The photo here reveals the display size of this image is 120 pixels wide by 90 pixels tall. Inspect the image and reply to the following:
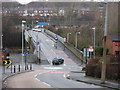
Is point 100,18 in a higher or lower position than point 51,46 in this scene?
higher

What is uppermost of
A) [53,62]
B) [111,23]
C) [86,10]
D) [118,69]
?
[86,10]

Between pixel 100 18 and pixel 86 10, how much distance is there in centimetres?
3402

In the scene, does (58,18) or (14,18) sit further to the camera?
(58,18)

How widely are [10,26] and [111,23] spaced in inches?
1340

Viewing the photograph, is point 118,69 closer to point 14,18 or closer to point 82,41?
point 82,41

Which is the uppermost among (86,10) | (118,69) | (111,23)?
(86,10)

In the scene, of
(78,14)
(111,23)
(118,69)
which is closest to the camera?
(118,69)

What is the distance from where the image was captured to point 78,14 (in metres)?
97.5

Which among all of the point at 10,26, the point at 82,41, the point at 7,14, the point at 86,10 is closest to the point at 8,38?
the point at 10,26

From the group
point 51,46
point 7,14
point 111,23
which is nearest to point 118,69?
point 111,23

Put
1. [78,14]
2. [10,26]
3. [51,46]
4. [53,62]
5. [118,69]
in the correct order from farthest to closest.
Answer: [78,14] → [51,46] → [10,26] → [53,62] → [118,69]

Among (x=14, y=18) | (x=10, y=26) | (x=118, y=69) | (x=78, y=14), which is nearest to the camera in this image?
(x=118, y=69)

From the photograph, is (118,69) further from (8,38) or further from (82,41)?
(8,38)

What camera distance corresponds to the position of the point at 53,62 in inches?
1794
